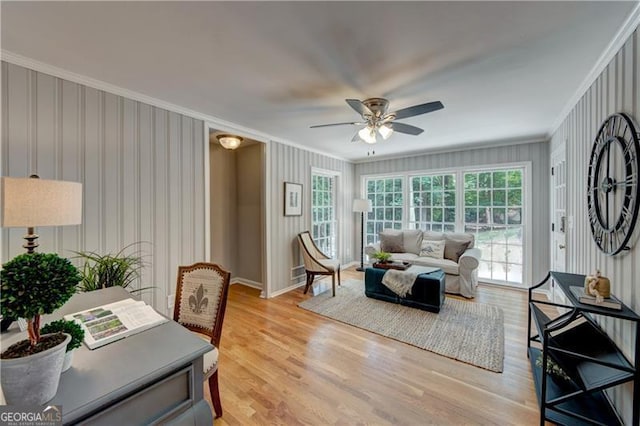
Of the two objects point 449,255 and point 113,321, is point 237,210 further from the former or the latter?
point 449,255

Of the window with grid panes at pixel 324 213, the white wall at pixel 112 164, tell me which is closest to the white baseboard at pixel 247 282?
the window with grid panes at pixel 324 213

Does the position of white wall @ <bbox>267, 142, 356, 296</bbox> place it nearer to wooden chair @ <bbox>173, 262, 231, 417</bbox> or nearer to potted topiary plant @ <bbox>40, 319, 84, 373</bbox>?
wooden chair @ <bbox>173, 262, 231, 417</bbox>

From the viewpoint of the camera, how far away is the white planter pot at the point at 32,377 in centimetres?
69

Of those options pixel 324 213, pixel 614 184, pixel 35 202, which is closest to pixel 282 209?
pixel 324 213

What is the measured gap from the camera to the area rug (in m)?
2.49

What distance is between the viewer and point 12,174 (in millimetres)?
1892

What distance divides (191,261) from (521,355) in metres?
3.57

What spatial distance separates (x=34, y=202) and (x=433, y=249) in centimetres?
483

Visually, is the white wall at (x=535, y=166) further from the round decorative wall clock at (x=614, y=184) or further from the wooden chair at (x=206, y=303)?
the wooden chair at (x=206, y=303)

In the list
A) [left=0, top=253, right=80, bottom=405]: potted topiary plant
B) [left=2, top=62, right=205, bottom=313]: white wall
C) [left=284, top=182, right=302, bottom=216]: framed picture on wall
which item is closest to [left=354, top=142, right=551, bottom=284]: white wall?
[left=284, top=182, right=302, bottom=216]: framed picture on wall

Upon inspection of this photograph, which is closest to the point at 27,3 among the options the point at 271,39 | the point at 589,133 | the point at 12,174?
the point at 12,174

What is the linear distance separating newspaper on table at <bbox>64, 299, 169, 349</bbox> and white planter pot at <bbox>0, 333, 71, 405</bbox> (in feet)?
1.04

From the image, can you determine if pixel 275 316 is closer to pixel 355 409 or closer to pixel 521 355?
pixel 355 409

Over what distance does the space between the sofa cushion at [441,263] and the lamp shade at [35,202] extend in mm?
4322
